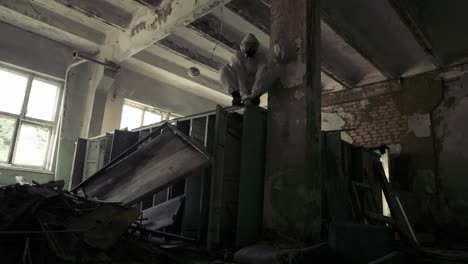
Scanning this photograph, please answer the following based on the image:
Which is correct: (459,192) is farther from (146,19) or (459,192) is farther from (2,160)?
(2,160)

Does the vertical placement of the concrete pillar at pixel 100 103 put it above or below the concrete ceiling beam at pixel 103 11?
below

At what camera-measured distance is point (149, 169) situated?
3283mm

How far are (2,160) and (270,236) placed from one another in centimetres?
512

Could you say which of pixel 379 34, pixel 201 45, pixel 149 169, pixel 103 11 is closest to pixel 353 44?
pixel 379 34

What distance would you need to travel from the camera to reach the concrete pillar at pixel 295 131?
2.96 meters

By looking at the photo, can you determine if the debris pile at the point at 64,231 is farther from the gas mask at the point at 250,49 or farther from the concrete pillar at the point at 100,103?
the concrete pillar at the point at 100,103

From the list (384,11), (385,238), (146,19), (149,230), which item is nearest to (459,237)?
(385,238)

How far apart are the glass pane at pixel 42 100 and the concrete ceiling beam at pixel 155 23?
4.35 ft

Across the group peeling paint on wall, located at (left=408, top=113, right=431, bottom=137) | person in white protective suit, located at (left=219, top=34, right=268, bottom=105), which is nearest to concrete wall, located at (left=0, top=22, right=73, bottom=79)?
person in white protective suit, located at (left=219, top=34, right=268, bottom=105)

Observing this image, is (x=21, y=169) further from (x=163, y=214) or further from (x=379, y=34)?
(x=379, y=34)

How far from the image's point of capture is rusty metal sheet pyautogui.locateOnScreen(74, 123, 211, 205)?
2.98 metres

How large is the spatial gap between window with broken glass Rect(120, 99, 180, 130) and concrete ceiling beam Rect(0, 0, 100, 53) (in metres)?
1.47

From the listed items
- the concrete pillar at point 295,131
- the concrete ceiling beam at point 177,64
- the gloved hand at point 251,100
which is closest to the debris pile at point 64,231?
the concrete pillar at point 295,131

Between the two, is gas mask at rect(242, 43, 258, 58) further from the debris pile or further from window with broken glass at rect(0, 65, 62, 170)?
window with broken glass at rect(0, 65, 62, 170)
